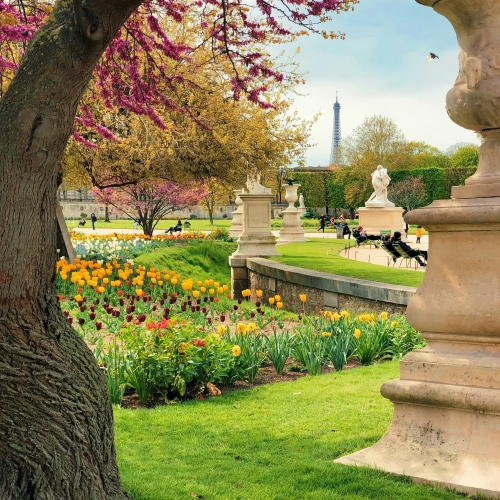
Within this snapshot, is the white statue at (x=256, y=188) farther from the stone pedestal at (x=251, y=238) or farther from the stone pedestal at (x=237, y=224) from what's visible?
the stone pedestal at (x=237, y=224)

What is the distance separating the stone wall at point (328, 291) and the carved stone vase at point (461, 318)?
4769mm

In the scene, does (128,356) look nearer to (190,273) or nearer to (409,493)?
(409,493)

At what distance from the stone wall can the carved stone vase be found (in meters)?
4.77

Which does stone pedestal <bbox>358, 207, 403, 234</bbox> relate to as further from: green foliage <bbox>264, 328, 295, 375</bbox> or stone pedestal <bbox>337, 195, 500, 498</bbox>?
stone pedestal <bbox>337, 195, 500, 498</bbox>

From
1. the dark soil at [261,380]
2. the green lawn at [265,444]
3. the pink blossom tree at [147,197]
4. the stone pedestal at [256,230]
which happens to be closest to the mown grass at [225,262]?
the stone pedestal at [256,230]

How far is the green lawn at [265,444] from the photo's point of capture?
3.44 metres

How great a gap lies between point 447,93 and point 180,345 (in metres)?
3.08

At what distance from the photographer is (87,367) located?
2.82 m

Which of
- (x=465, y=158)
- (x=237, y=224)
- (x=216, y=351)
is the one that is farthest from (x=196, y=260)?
(x=465, y=158)

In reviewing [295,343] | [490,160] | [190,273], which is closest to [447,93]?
[490,160]

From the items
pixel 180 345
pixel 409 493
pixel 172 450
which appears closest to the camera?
pixel 409 493

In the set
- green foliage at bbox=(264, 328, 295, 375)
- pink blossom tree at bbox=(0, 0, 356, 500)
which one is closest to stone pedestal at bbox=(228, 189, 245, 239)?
green foliage at bbox=(264, 328, 295, 375)

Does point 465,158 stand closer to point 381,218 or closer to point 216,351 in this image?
point 381,218

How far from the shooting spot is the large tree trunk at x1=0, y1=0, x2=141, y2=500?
259cm
